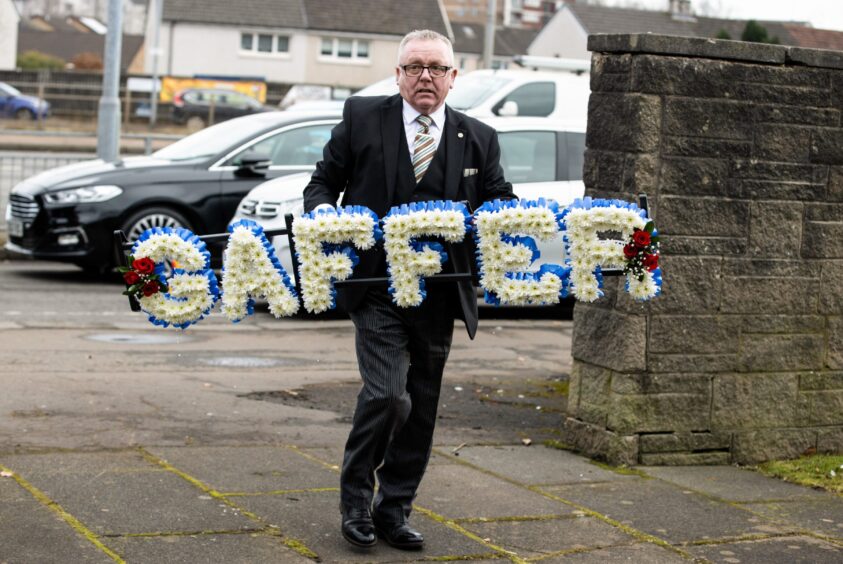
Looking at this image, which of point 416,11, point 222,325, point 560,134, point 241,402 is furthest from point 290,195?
point 416,11

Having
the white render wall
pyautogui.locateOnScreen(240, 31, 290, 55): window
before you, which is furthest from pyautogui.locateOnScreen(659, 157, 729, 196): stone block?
the white render wall

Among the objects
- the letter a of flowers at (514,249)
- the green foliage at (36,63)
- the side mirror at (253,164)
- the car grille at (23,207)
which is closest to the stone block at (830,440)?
the letter a of flowers at (514,249)

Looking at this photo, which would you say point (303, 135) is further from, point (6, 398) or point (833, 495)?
point (833, 495)

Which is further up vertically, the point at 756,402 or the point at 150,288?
the point at 150,288

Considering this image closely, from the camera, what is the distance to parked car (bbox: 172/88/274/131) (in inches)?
2090

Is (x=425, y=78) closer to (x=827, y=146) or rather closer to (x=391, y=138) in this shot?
(x=391, y=138)

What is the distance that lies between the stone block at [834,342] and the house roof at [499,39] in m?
92.1

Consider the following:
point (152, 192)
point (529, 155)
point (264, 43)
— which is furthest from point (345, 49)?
point (529, 155)

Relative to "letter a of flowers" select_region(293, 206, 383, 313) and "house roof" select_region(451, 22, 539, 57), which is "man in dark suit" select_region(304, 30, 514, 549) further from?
"house roof" select_region(451, 22, 539, 57)

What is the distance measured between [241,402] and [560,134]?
602 centimetres

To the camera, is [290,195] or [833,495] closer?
[833,495]

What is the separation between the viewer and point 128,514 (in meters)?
5.55

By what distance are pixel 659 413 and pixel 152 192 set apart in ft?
27.3

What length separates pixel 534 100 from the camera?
14773mm
